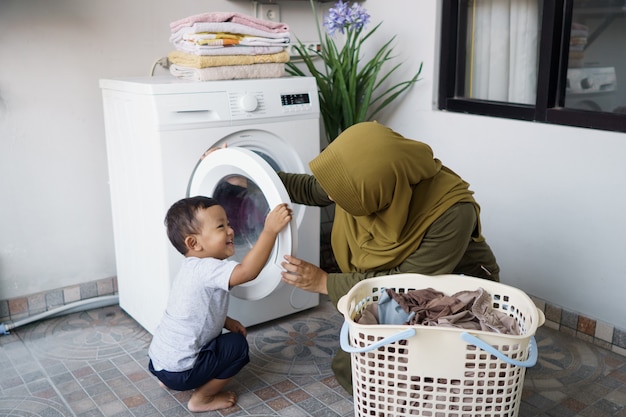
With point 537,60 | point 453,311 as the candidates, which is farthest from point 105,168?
point 537,60

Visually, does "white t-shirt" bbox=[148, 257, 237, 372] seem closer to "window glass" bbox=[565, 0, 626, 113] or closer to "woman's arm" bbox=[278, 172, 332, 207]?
"woman's arm" bbox=[278, 172, 332, 207]

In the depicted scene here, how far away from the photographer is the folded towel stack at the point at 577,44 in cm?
223

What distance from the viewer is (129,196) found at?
228 cm

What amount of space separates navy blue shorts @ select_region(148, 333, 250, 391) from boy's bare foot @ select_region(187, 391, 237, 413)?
40 millimetres

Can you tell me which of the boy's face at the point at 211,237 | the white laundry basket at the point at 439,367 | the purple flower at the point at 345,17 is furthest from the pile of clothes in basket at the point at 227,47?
the white laundry basket at the point at 439,367

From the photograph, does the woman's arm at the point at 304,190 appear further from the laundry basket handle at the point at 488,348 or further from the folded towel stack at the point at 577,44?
the folded towel stack at the point at 577,44

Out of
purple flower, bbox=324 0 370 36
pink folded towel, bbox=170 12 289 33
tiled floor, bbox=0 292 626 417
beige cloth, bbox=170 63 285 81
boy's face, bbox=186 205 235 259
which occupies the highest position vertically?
purple flower, bbox=324 0 370 36

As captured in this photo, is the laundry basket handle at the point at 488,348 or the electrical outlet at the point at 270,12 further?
the electrical outlet at the point at 270,12

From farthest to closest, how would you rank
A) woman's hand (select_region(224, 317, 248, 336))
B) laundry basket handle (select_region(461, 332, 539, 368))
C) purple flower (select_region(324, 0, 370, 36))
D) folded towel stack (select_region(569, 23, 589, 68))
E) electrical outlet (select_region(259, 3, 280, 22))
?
electrical outlet (select_region(259, 3, 280, 22)) → purple flower (select_region(324, 0, 370, 36)) → folded towel stack (select_region(569, 23, 589, 68)) → woman's hand (select_region(224, 317, 248, 336)) → laundry basket handle (select_region(461, 332, 539, 368))

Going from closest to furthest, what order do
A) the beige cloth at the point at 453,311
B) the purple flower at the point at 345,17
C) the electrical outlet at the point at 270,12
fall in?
the beige cloth at the point at 453,311 < the purple flower at the point at 345,17 < the electrical outlet at the point at 270,12

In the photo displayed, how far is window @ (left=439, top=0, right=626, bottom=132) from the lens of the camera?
2168 millimetres

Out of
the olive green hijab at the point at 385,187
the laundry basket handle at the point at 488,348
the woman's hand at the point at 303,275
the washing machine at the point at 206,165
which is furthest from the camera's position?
the washing machine at the point at 206,165

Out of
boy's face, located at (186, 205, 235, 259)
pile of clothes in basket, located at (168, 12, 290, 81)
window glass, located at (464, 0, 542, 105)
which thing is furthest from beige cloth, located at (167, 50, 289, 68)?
window glass, located at (464, 0, 542, 105)

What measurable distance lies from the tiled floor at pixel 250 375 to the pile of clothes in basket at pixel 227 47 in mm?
973
